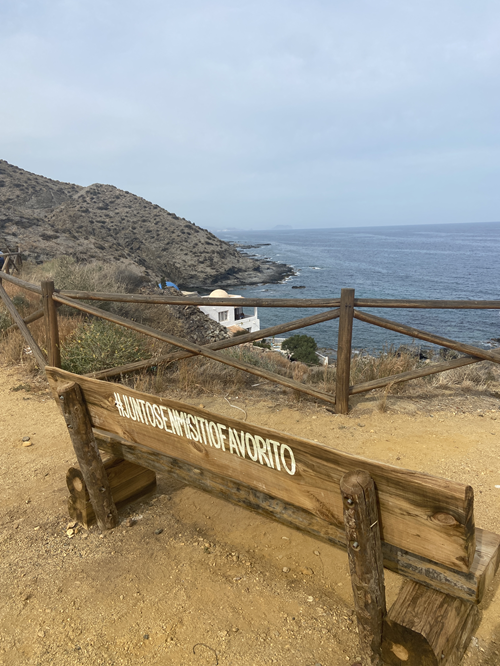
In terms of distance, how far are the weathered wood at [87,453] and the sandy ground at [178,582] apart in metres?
0.16

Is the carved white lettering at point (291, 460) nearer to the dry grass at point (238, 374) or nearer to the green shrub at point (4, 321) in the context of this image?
the dry grass at point (238, 374)

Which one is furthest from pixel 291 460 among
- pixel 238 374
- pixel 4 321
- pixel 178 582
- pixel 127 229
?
pixel 127 229

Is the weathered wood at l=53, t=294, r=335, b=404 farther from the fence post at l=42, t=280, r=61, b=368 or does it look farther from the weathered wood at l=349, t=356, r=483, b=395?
the fence post at l=42, t=280, r=61, b=368

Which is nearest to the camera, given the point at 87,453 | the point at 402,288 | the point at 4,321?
the point at 87,453

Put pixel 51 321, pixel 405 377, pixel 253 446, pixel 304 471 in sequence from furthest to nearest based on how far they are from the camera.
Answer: pixel 51 321 → pixel 405 377 → pixel 253 446 → pixel 304 471

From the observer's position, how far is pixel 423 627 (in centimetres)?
154

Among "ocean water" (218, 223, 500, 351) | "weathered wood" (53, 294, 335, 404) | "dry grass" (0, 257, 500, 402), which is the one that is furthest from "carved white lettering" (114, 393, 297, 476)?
"ocean water" (218, 223, 500, 351)

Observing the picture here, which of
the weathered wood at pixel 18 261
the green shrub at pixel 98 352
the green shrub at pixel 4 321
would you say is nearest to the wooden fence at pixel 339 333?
the green shrub at pixel 98 352

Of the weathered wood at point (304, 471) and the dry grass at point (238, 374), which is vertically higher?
the weathered wood at point (304, 471)

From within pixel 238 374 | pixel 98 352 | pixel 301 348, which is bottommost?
pixel 301 348

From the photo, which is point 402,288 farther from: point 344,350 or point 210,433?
point 210,433

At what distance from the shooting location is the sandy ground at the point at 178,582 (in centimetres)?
Result: 208

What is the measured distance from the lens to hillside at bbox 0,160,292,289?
39.5 m

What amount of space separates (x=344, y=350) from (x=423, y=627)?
3355 millimetres
